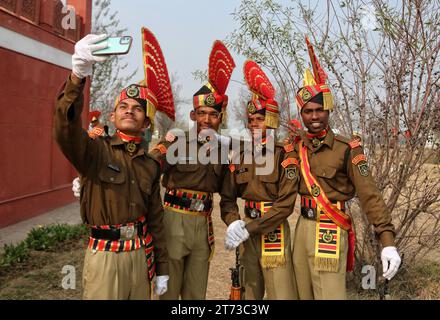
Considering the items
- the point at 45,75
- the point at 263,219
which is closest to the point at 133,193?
the point at 263,219

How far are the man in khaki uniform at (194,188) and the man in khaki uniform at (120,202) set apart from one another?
47 cm

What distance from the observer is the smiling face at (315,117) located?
313cm

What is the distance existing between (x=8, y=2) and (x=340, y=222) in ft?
23.5

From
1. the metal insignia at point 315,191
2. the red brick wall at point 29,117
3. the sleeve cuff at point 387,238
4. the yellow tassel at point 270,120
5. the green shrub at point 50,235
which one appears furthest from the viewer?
the red brick wall at point 29,117

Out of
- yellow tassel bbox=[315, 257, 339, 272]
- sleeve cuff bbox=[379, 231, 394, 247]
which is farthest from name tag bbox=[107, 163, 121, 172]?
sleeve cuff bbox=[379, 231, 394, 247]

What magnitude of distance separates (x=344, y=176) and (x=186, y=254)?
1429 millimetres

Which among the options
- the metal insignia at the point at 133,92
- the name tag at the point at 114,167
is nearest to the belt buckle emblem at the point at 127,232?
the name tag at the point at 114,167

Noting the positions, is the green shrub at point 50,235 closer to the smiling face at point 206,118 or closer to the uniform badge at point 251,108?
the smiling face at point 206,118

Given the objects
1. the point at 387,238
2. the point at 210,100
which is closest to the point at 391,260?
the point at 387,238

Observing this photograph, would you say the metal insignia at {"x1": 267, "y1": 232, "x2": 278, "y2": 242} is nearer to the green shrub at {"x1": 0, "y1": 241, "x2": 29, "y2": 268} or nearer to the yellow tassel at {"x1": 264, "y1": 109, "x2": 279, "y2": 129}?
the yellow tassel at {"x1": 264, "y1": 109, "x2": 279, "y2": 129}

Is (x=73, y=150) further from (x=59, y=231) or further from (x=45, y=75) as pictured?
(x=45, y=75)

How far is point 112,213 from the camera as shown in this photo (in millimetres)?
2543

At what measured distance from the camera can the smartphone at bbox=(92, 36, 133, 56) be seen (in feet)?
6.87

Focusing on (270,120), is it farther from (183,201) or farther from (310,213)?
(183,201)
